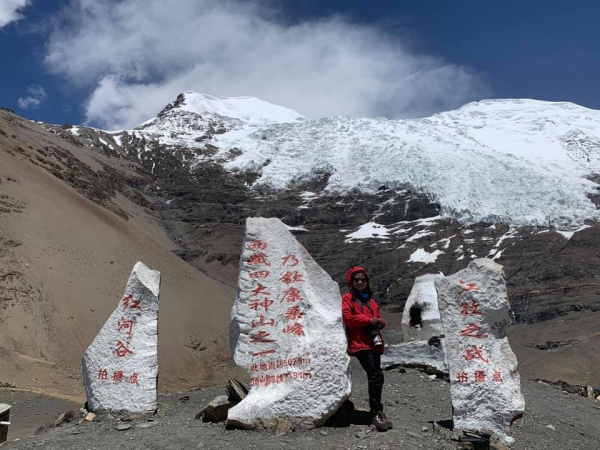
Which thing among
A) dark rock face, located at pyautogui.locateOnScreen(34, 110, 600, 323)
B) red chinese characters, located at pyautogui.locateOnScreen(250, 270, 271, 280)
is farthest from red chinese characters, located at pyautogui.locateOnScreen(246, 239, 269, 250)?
dark rock face, located at pyautogui.locateOnScreen(34, 110, 600, 323)

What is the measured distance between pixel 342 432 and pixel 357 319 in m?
1.28

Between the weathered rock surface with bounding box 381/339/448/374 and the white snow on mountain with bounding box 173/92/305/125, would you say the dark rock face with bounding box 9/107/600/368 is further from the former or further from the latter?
the weathered rock surface with bounding box 381/339/448/374

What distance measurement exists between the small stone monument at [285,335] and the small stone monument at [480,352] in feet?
4.36

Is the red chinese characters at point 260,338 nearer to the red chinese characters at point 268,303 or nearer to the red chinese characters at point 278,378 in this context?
the red chinese characters at point 268,303

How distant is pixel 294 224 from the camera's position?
71.8 meters

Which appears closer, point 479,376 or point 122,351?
point 479,376

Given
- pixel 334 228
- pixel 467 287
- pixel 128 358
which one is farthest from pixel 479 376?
pixel 334 228

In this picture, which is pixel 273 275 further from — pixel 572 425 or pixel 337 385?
pixel 572 425

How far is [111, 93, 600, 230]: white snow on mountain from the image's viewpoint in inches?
2530

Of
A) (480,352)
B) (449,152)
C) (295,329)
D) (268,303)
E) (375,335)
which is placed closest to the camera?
(375,335)

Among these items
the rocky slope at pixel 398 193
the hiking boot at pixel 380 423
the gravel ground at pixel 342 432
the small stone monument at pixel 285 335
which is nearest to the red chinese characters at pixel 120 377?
the gravel ground at pixel 342 432

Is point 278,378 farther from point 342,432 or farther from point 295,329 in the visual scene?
point 342,432

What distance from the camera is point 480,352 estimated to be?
638cm

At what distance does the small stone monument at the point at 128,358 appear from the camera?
7859 millimetres
